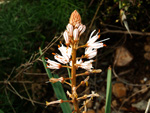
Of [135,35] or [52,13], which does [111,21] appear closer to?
[135,35]

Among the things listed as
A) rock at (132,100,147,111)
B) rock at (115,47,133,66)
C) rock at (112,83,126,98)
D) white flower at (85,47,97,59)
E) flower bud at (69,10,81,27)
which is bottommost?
rock at (132,100,147,111)

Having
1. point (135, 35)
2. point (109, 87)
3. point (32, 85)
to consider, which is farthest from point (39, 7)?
point (109, 87)

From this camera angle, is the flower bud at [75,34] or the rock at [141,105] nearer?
the flower bud at [75,34]

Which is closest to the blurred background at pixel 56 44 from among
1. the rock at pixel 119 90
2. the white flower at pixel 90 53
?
the rock at pixel 119 90

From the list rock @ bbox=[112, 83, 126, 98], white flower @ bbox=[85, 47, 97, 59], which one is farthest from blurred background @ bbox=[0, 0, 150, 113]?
white flower @ bbox=[85, 47, 97, 59]

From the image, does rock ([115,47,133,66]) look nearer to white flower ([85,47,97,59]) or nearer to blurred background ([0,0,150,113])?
blurred background ([0,0,150,113])

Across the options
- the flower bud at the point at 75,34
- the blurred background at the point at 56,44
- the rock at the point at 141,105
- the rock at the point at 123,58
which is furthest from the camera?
the rock at the point at 123,58

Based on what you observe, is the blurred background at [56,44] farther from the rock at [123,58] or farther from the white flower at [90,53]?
the white flower at [90,53]

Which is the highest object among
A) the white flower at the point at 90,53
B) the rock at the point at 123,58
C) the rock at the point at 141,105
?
the white flower at the point at 90,53

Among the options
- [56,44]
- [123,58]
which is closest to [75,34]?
[56,44]
